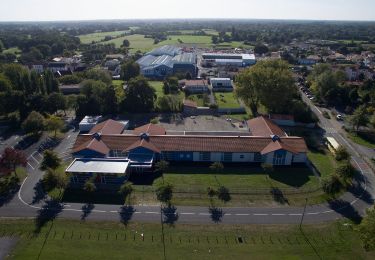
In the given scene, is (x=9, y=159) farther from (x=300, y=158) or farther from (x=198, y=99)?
(x=198, y=99)

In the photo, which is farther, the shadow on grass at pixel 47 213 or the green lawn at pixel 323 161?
the green lawn at pixel 323 161

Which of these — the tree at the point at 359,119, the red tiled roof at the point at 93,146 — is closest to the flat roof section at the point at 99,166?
the red tiled roof at the point at 93,146

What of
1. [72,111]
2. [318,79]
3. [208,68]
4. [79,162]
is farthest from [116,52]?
[79,162]

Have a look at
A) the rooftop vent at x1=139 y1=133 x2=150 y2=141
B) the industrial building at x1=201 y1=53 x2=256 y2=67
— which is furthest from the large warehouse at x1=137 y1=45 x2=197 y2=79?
the rooftop vent at x1=139 y1=133 x2=150 y2=141

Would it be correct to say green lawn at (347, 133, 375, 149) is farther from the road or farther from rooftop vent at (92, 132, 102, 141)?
rooftop vent at (92, 132, 102, 141)

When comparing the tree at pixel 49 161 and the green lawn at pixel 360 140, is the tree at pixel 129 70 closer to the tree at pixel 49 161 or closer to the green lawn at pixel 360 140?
the tree at pixel 49 161

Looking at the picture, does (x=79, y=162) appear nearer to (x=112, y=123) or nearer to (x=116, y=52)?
(x=112, y=123)

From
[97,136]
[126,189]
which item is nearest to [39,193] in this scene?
[126,189]
